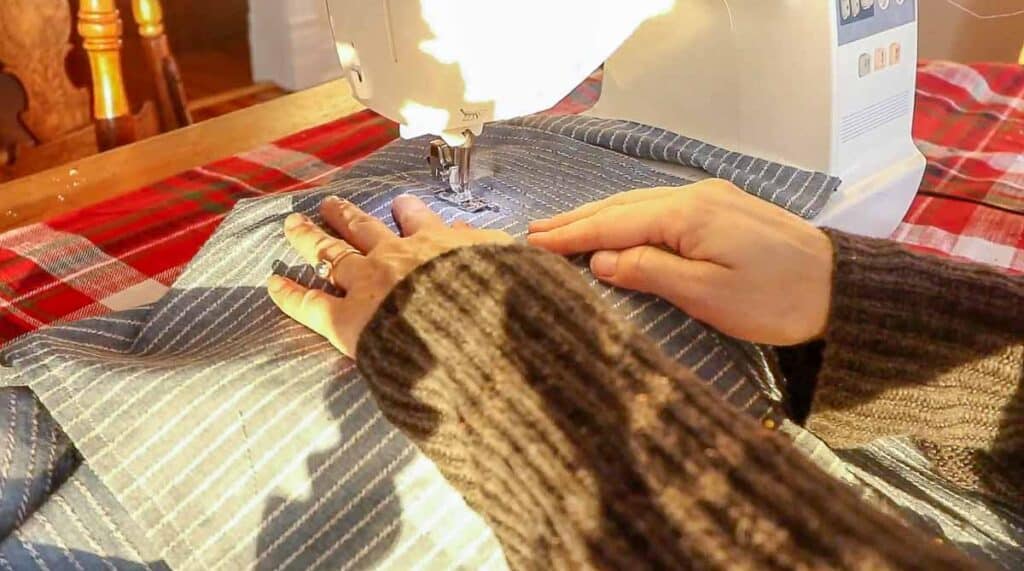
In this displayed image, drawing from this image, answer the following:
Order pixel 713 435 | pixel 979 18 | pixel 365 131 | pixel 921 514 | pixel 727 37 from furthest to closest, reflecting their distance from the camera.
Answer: pixel 979 18
pixel 365 131
pixel 727 37
pixel 921 514
pixel 713 435

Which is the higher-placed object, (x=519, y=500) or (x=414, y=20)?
(x=414, y=20)

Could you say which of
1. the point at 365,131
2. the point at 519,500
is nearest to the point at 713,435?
the point at 519,500

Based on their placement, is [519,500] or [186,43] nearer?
[519,500]

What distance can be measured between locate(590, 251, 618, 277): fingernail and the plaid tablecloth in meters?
0.38

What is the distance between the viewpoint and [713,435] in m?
0.42

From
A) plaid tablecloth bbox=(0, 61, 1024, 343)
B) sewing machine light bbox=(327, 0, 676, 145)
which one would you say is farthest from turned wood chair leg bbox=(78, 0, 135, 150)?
sewing machine light bbox=(327, 0, 676, 145)

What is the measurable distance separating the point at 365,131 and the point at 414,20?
57cm

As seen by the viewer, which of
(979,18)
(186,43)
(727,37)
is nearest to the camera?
(727,37)

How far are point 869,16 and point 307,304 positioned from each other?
0.56m

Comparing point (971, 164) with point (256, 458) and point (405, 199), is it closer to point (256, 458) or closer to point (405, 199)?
point (405, 199)

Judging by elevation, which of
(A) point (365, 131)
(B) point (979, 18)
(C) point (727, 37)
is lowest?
(B) point (979, 18)

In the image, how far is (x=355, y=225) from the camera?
62cm

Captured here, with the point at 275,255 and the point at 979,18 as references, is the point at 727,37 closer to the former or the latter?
the point at 275,255

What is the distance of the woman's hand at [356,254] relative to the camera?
0.52 meters
